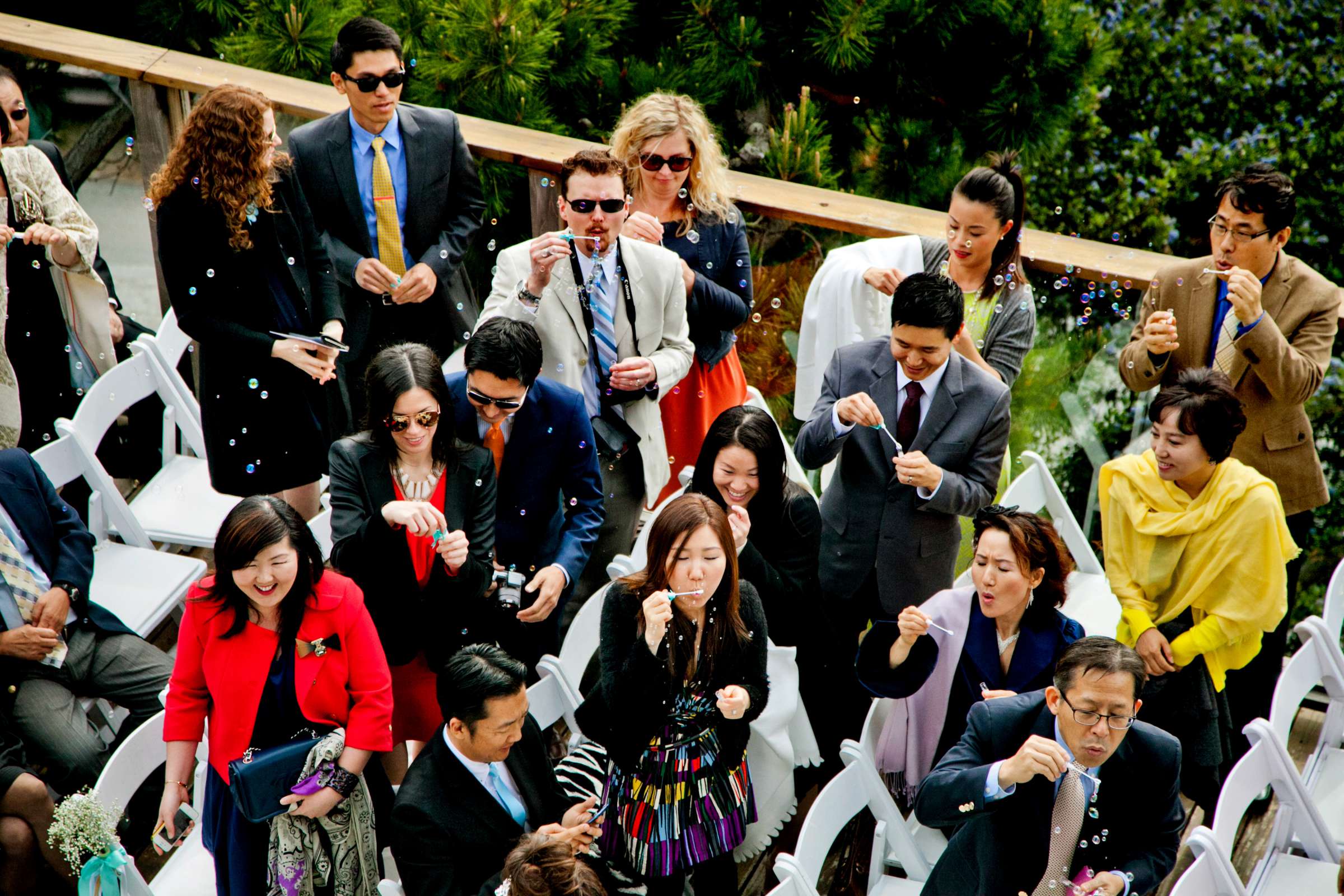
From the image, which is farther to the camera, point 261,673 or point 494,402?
point 494,402

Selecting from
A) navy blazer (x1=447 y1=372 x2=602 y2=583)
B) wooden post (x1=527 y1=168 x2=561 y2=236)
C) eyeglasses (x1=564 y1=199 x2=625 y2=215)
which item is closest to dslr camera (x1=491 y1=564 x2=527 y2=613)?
navy blazer (x1=447 y1=372 x2=602 y2=583)

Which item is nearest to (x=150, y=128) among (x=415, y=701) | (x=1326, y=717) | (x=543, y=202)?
(x=543, y=202)

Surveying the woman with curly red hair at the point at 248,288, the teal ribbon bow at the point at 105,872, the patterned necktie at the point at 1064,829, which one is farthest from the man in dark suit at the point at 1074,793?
the woman with curly red hair at the point at 248,288

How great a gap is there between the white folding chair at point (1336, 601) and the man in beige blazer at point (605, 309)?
2.12 meters

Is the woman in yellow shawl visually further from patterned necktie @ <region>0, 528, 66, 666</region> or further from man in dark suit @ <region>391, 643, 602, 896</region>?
patterned necktie @ <region>0, 528, 66, 666</region>

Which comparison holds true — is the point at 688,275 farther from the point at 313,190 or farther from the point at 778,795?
the point at 778,795

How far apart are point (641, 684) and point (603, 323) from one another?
1.26 metres

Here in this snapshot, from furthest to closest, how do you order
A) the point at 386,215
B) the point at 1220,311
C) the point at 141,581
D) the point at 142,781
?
the point at 141,581 < the point at 386,215 < the point at 1220,311 < the point at 142,781

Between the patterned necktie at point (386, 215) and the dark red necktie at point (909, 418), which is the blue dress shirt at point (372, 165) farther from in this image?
the dark red necktie at point (909, 418)

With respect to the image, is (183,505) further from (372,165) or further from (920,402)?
(920,402)

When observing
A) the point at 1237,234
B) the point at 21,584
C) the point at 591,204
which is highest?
the point at 1237,234

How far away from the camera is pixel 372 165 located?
429 cm

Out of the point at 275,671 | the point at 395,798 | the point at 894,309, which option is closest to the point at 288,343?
the point at 275,671

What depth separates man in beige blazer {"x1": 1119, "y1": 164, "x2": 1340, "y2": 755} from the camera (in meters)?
3.79
